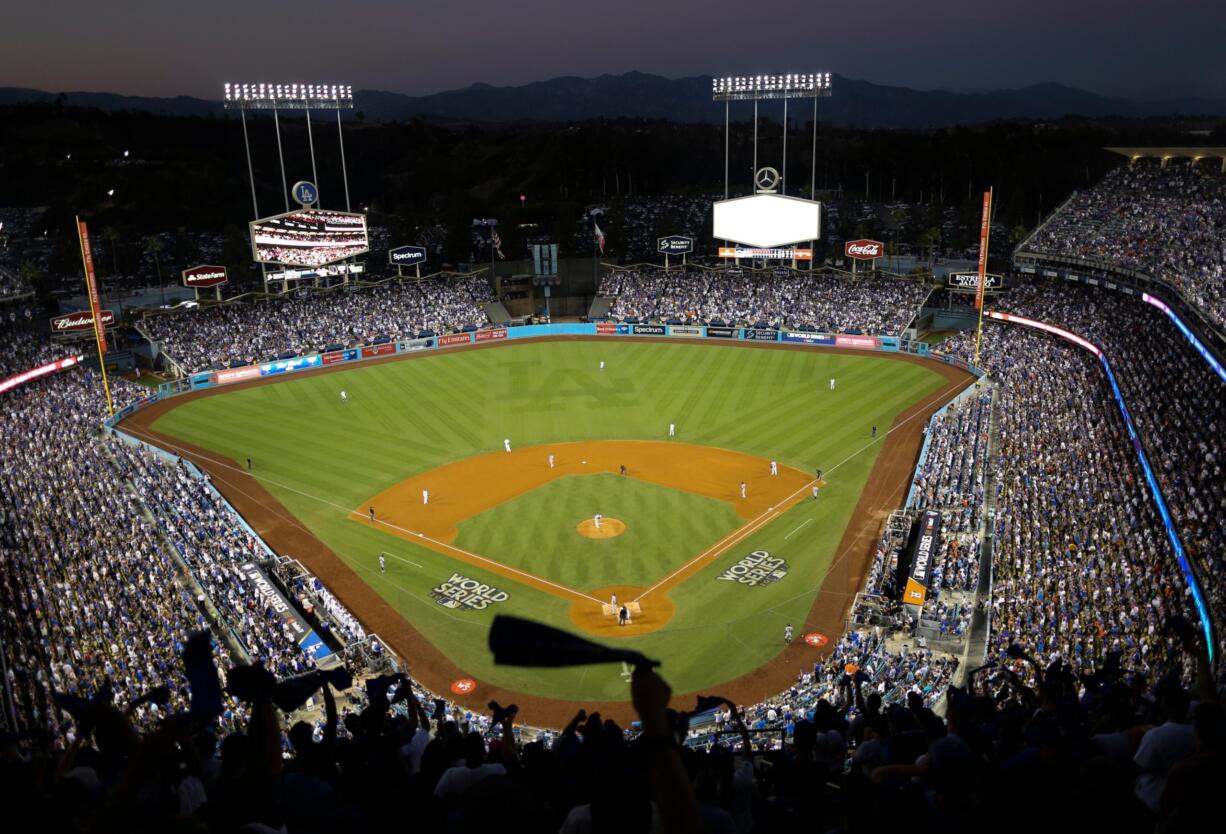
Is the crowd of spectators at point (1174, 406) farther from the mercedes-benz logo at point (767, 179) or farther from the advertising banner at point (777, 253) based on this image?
the mercedes-benz logo at point (767, 179)

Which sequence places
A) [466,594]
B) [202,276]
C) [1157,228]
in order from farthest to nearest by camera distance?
[202,276], [1157,228], [466,594]

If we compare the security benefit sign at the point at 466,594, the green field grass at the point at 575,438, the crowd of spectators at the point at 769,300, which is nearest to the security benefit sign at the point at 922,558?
the green field grass at the point at 575,438

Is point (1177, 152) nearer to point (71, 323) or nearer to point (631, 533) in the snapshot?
point (631, 533)

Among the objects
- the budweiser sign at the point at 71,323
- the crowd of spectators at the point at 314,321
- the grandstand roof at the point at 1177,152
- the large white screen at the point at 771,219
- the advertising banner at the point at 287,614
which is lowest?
the advertising banner at the point at 287,614

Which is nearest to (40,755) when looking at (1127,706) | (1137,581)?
(1127,706)

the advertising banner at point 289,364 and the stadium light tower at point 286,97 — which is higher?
the stadium light tower at point 286,97

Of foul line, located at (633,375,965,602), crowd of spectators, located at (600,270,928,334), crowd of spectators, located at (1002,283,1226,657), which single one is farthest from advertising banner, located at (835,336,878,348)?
foul line, located at (633,375,965,602)

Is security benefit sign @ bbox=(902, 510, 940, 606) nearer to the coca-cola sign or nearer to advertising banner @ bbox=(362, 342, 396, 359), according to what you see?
advertising banner @ bbox=(362, 342, 396, 359)

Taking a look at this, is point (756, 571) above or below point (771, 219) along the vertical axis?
below

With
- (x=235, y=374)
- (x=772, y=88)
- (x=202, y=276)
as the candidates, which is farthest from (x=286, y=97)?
(x=772, y=88)
